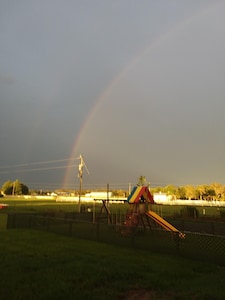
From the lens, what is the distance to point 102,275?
263 inches

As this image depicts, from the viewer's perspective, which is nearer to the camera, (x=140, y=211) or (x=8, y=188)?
(x=140, y=211)

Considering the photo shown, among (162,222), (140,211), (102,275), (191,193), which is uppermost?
(191,193)

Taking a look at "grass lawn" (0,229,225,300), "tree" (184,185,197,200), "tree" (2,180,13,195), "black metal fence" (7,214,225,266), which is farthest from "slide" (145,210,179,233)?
"tree" (2,180,13,195)

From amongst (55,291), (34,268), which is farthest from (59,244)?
(55,291)

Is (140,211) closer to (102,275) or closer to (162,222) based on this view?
(162,222)

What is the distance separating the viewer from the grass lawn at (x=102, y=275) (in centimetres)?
546

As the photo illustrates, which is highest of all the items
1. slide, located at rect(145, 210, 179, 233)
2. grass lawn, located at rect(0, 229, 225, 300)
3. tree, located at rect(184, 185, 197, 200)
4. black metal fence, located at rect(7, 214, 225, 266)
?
tree, located at rect(184, 185, 197, 200)

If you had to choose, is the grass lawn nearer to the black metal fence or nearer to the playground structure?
the black metal fence

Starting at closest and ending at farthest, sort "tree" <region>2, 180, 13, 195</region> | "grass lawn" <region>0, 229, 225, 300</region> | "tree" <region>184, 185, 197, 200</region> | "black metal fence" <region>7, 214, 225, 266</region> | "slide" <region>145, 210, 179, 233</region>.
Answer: "grass lawn" <region>0, 229, 225, 300</region> < "black metal fence" <region>7, 214, 225, 266</region> < "slide" <region>145, 210, 179, 233</region> < "tree" <region>184, 185, 197, 200</region> < "tree" <region>2, 180, 13, 195</region>

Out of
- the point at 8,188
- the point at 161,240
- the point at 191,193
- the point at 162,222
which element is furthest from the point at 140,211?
the point at 8,188

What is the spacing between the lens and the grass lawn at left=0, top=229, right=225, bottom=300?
5.46 metres

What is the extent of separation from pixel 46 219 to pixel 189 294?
37.5ft

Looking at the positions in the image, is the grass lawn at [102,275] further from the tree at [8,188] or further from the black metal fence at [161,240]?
the tree at [8,188]

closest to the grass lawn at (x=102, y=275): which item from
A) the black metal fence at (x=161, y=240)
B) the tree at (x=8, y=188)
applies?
the black metal fence at (x=161, y=240)
